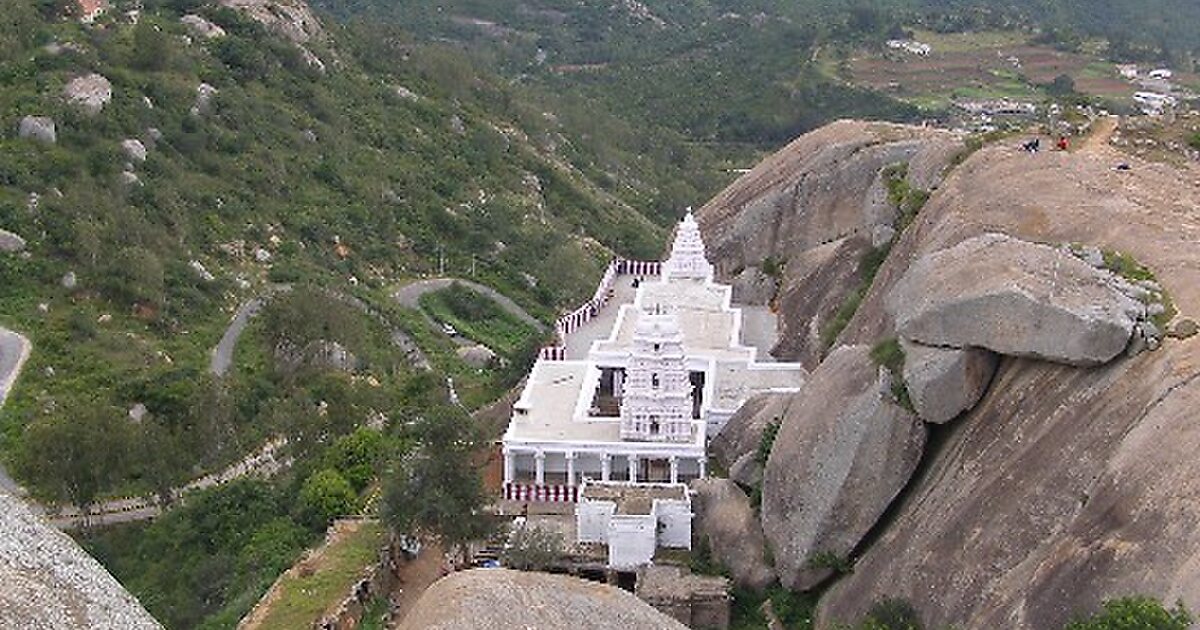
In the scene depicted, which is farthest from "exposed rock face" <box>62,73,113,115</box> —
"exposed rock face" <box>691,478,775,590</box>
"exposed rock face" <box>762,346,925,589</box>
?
"exposed rock face" <box>762,346,925,589</box>

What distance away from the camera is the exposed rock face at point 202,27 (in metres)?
72.0

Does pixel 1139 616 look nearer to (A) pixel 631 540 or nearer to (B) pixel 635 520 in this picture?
(B) pixel 635 520

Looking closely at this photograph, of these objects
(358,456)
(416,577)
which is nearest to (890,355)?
(416,577)

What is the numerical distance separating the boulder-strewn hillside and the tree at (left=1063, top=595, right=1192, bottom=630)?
36 cm

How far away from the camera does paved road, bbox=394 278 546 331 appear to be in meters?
62.9

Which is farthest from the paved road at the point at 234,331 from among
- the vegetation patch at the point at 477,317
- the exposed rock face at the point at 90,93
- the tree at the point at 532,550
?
the tree at the point at 532,550

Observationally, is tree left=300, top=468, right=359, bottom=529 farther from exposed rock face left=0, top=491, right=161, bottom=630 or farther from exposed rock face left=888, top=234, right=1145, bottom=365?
exposed rock face left=888, top=234, right=1145, bottom=365

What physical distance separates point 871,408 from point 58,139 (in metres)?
41.3

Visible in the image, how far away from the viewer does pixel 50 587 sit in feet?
67.7

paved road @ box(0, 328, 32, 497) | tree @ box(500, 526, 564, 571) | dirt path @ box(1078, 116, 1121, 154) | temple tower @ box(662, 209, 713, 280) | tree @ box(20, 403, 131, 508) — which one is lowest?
paved road @ box(0, 328, 32, 497)

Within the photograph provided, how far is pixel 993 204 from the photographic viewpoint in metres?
30.2

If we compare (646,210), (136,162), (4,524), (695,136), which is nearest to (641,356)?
(4,524)

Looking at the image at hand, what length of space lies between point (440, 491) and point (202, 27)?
51433 millimetres

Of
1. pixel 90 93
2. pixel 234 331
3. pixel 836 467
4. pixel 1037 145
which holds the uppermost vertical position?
pixel 1037 145
